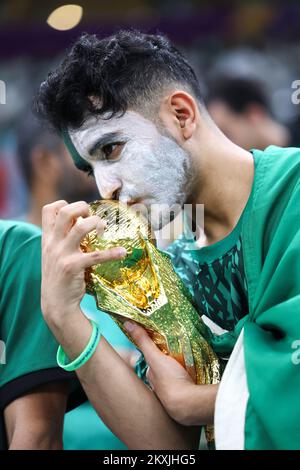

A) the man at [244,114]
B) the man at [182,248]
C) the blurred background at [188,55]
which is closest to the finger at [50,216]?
the man at [182,248]

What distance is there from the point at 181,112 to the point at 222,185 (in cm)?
18

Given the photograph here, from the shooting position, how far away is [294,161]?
1.59m

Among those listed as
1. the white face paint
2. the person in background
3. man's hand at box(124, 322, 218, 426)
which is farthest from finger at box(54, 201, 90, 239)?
the person in background

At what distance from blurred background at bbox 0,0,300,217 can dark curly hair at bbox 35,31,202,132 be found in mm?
2633

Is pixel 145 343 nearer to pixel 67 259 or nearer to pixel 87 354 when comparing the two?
pixel 87 354

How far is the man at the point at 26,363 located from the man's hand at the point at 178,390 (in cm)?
20

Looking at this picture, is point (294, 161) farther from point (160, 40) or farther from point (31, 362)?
point (31, 362)

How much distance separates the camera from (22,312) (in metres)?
1.62

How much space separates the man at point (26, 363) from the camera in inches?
61.7

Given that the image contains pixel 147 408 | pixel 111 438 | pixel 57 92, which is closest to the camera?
pixel 147 408

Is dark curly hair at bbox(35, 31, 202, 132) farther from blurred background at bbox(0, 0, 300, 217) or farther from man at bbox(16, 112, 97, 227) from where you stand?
blurred background at bbox(0, 0, 300, 217)

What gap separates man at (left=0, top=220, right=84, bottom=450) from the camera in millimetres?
1568

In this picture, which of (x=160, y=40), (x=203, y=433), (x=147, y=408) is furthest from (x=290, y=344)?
(x=160, y=40)

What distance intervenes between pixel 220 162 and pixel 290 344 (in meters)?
0.47
